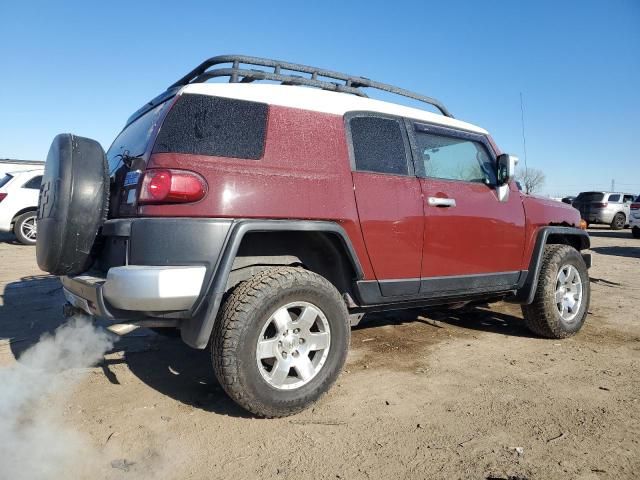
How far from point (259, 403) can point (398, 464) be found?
2.61 ft

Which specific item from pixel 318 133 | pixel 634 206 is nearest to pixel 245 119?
pixel 318 133

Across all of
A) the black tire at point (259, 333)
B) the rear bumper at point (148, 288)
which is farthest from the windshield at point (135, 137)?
the black tire at point (259, 333)

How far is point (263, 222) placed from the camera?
8.21 feet

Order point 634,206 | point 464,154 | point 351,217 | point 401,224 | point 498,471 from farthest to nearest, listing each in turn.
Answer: point 634,206, point 464,154, point 401,224, point 351,217, point 498,471

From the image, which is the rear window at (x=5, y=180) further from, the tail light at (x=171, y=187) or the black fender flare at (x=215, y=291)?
the black fender flare at (x=215, y=291)

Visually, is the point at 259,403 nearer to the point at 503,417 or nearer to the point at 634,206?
the point at 503,417

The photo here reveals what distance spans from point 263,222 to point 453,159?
1892mm

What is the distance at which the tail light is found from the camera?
2.31 meters

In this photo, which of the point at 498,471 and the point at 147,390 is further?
the point at 147,390

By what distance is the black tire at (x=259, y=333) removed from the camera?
2408 mm

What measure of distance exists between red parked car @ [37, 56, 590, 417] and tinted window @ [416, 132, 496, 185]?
26mm

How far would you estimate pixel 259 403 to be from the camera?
2.48 m

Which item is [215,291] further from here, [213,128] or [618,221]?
[618,221]

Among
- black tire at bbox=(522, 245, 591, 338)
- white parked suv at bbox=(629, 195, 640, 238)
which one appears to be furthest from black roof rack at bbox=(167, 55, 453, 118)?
white parked suv at bbox=(629, 195, 640, 238)
